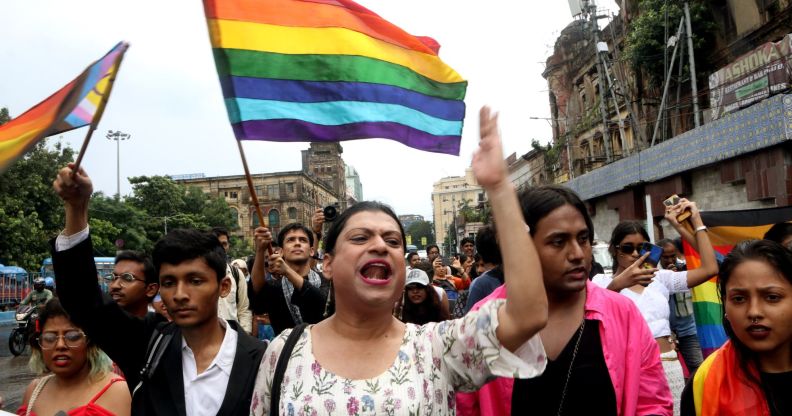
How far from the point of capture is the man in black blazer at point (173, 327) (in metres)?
2.30

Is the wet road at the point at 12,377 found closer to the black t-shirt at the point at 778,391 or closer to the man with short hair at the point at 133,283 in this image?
the man with short hair at the point at 133,283

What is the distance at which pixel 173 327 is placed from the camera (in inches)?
99.0

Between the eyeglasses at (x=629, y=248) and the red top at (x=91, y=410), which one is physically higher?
the eyeglasses at (x=629, y=248)

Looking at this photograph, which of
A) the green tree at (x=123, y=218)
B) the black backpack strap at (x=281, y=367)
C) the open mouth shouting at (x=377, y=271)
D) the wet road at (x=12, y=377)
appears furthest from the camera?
the green tree at (x=123, y=218)

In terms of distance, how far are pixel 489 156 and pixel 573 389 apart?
97 centimetres

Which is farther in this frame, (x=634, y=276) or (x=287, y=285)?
(x=287, y=285)

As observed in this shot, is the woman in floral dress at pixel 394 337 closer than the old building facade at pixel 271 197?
Yes

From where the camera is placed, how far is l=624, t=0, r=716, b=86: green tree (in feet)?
70.3

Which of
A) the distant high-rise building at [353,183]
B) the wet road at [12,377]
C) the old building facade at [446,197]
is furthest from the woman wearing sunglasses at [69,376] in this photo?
the distant high-rise building at [353,183]

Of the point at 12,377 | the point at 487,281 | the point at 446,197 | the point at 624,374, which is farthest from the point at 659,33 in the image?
the point at 446,197

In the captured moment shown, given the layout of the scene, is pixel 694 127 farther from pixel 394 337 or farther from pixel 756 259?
pixel 394 337

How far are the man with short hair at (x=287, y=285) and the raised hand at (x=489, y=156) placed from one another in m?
1.68

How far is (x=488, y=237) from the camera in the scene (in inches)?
199

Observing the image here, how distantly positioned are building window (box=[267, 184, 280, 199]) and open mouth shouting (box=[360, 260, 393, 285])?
8555 cm
